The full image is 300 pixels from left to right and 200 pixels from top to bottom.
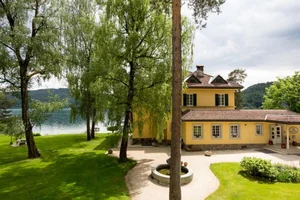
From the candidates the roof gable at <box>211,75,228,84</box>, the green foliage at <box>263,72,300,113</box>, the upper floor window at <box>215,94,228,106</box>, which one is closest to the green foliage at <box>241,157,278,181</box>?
the upper floor window at <box>215,94,228,106</box>

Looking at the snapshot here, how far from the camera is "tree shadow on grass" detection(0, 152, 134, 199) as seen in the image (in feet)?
36.1

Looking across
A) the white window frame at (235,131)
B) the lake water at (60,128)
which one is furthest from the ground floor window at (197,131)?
the lake water at (60,128)

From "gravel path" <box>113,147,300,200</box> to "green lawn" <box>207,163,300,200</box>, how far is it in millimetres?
527

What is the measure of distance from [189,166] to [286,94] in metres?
28.3

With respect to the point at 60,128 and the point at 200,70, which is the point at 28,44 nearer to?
the point at 200,70

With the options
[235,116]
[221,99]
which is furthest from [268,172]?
[221,99]

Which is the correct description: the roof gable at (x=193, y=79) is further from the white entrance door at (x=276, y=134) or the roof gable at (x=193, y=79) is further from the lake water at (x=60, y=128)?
the lake water at (x=60, y=128)

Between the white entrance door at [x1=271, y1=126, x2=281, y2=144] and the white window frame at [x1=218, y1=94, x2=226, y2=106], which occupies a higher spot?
the white window frame at [x1=218, y1=94, x2=226, y2=106]

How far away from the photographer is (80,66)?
24203mm

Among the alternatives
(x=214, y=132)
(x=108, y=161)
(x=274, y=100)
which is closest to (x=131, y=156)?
(x=108, y=161)

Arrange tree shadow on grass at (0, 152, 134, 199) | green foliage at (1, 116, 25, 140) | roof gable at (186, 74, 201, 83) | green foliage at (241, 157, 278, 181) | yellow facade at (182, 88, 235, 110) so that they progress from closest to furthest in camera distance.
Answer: tree shadow on grass at (0, 152, 134, 199)
green foliage at (241, 157, 278, 181)
green foliage at (1, 116, 25, 140)
yellow facade at (182, 88, 235, 110)
roof gable at (186, 74, 201, 83)

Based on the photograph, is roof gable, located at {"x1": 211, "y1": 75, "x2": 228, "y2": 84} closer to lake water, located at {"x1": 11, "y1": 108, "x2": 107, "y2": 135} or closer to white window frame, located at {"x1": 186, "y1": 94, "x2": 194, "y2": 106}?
white window frame, located at {"x1": 186, "y1": 94, "x2": 194, "y2": 106}

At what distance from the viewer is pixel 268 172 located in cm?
1314

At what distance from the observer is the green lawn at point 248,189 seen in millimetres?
10742
